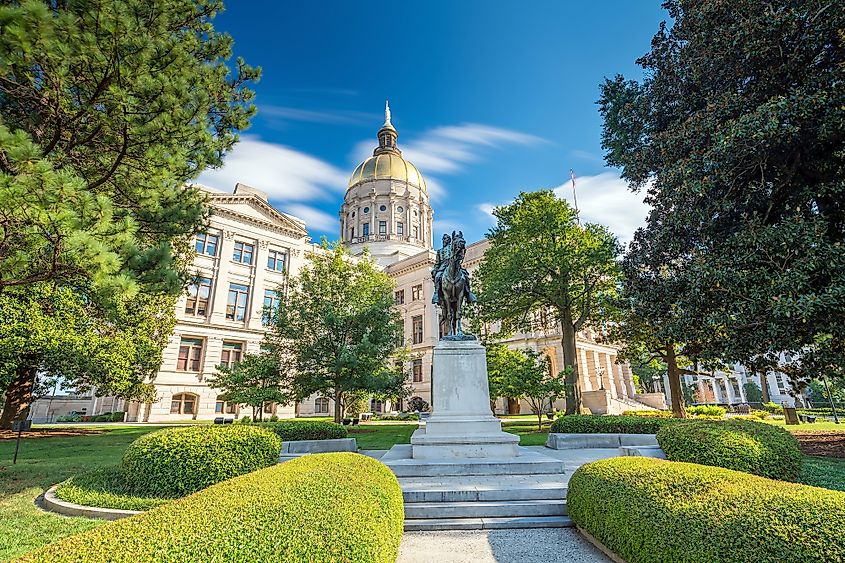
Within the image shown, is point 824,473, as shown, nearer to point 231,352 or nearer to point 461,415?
point 461,415

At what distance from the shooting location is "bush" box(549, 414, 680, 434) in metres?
13.1

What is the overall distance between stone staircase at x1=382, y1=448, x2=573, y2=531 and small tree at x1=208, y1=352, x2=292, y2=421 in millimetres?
14039

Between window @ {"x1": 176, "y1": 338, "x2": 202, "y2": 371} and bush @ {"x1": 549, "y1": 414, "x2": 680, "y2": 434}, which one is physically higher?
window @ {"x1": 176, "y1": 338, "x2": 202, "y2": 371}

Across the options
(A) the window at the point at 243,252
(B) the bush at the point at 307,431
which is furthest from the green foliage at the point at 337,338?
(A) the window at the point at 243,252

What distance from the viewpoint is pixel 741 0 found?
11.2 m

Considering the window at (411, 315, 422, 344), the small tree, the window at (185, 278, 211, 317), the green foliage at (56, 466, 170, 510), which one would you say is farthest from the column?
the green foliage at (56, 466, 170, 510)

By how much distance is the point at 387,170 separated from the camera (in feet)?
248

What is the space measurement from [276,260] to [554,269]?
31277mm

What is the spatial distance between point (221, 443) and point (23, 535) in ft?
9.68

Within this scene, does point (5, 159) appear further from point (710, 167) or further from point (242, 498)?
point (710, 167)

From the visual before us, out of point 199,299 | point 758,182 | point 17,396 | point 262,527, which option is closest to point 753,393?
point 758,182

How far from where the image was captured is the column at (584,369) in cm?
4412

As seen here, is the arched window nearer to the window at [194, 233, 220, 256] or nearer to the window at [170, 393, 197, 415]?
the window at [170, 393, 197, 415]

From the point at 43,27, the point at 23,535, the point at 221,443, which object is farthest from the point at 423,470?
the point at 43,27
